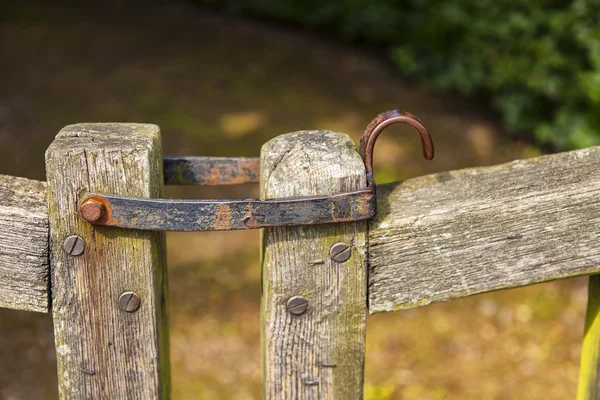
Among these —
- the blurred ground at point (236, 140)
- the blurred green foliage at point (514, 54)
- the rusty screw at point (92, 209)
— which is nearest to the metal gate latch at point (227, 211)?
the rusty screw at point (92, 209)

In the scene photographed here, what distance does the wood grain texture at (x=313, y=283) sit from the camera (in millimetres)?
1176

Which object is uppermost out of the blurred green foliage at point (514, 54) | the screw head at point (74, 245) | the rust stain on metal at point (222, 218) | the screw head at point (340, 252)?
the blurred green foliage at point (514, 54)

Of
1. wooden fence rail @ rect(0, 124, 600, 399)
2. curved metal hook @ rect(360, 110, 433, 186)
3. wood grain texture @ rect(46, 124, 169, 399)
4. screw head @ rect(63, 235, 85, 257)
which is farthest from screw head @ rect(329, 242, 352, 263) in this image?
screw head @ rect(63, 235, 85, 257)

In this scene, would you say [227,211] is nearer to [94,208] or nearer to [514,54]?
[94,208]

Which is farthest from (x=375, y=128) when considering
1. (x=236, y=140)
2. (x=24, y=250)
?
(x=236, y=140)

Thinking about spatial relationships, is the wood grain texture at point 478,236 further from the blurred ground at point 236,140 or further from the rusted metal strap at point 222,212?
the blurred ground at point 236,140

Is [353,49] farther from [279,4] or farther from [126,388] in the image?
[126,388]

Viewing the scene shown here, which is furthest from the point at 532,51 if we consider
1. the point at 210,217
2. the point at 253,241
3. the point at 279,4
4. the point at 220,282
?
the point at 210,217

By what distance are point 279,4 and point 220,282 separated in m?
4.40

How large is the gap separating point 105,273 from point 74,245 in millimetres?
73

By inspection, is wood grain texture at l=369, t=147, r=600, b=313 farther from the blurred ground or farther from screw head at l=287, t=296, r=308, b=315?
the blurred ground

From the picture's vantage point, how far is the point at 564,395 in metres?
3.34

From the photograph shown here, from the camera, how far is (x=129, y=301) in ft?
3.92

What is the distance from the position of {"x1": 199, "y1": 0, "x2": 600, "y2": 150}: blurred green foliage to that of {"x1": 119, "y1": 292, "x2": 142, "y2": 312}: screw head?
12.3ft
